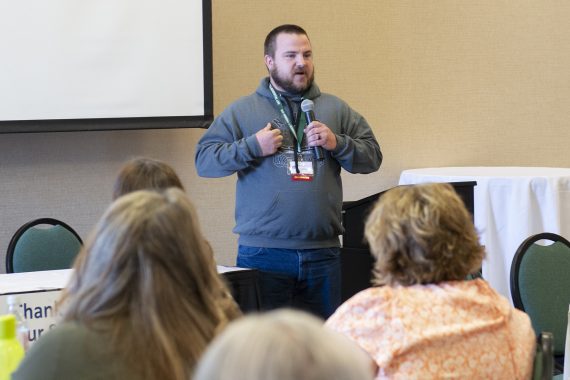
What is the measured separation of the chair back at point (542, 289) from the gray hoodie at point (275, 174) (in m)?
0.78

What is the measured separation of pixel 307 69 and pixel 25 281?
5.03ft

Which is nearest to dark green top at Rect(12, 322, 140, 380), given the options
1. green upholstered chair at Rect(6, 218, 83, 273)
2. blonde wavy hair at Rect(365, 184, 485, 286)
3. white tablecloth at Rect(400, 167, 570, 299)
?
blonde wavy hair at Rect(365, 184, 485, 286)

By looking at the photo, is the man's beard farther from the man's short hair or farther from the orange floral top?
the orange floral top

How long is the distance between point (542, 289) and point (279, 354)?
8.78 ft

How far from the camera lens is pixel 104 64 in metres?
4.57

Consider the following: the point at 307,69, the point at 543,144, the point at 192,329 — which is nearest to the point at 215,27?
the point at 307,69

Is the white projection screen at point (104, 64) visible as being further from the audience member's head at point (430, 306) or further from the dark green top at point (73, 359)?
the dark green top at point (73, 359)

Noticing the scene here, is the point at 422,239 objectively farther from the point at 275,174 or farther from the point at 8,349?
the point at 275,174

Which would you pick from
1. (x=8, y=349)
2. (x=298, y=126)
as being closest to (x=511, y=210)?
(x=298, y=126)

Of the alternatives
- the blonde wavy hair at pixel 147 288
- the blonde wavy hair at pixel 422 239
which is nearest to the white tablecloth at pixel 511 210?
the blonde wavy hair at pixel 422 239

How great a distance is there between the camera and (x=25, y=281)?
284cm

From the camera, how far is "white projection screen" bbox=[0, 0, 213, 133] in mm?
4426

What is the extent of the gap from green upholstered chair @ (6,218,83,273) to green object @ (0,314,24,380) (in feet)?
6.06

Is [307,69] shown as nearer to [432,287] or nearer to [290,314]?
[432,287]
